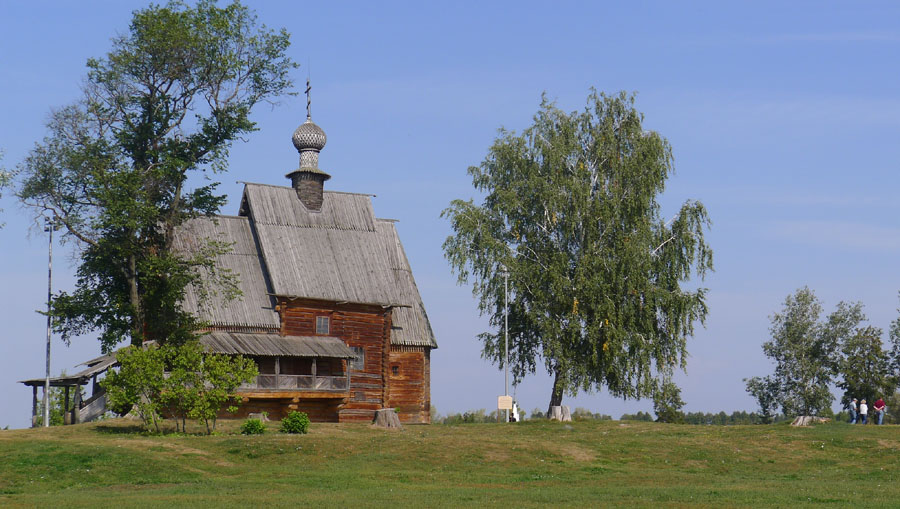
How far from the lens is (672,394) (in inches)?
2205

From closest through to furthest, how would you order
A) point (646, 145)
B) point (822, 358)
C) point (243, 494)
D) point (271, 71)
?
1. point (243, 494)
2. point (271, 71)
3. point (646, 145)
4. point (822, 358)

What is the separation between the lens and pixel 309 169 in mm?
58594

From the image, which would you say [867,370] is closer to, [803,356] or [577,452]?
[803,356]

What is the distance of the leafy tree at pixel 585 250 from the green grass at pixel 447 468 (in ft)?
32.0

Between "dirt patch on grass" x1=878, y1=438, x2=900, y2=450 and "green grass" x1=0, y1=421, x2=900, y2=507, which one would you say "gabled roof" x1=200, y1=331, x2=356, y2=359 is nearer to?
"green grass" x1=0, y1=421, x2=900, y2=507

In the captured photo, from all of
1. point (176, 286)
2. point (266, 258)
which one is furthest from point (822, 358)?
point (176, 286)

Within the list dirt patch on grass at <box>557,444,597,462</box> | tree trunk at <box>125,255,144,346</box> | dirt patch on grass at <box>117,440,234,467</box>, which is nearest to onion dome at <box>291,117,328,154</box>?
tree trunk at <box>125,255,144,346</box>

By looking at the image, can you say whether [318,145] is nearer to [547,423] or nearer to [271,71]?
[271,71]

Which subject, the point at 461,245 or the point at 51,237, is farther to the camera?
the point at 461,245

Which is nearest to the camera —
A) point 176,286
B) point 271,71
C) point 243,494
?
point 243,494

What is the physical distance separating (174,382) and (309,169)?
825 inches

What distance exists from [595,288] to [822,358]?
24.3 meters

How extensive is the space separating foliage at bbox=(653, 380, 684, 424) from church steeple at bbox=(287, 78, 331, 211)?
21.5m

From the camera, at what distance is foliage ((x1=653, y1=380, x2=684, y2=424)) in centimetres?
5550
